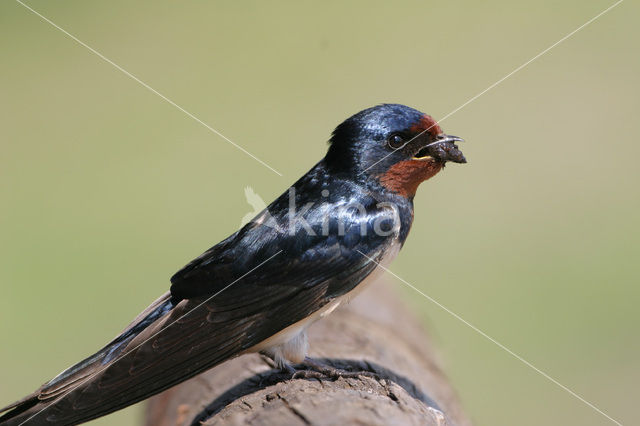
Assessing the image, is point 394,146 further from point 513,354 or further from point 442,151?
point 513,354

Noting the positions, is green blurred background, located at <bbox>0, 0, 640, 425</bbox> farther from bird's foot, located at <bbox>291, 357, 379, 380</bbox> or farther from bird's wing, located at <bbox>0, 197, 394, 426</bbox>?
bird's foot, located at <bbox>291, 357, 379, 380</bbox>

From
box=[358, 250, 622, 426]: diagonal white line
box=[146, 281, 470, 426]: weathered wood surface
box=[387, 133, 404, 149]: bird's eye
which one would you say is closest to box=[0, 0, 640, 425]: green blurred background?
box=[358, 250, 622, 426]: diagonal white line

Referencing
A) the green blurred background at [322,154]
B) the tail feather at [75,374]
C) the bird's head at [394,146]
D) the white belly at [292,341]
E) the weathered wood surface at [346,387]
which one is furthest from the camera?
the green blurred background at [322,154]

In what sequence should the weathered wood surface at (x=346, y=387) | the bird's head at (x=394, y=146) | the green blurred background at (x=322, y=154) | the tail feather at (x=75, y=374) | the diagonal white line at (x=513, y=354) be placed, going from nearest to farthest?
the weathered wood surface at (x=346, y=387) → the tail feather at (x=75, y=374) → the bird's head at (x=394, y=146) → the diagonal white line at (x=513, y=354) → the green blurred background at (x=322, y=154)

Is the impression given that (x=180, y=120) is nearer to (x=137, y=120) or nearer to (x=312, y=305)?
(x=137, y=120)

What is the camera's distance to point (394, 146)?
2.62m

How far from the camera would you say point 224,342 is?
2.30 metres

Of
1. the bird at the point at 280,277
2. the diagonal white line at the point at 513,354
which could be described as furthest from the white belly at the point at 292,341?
the diagonal white line at the point at 513,354

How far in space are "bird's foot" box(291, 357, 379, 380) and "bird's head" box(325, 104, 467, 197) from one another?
0.58 meters

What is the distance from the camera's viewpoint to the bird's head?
2.59m

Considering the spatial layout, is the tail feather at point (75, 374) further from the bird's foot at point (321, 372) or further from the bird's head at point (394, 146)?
the bird's head at point (394, 146)

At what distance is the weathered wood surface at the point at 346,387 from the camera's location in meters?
1.74

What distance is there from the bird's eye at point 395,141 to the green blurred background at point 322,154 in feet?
4.96

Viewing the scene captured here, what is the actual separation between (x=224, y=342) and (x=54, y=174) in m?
5.44
